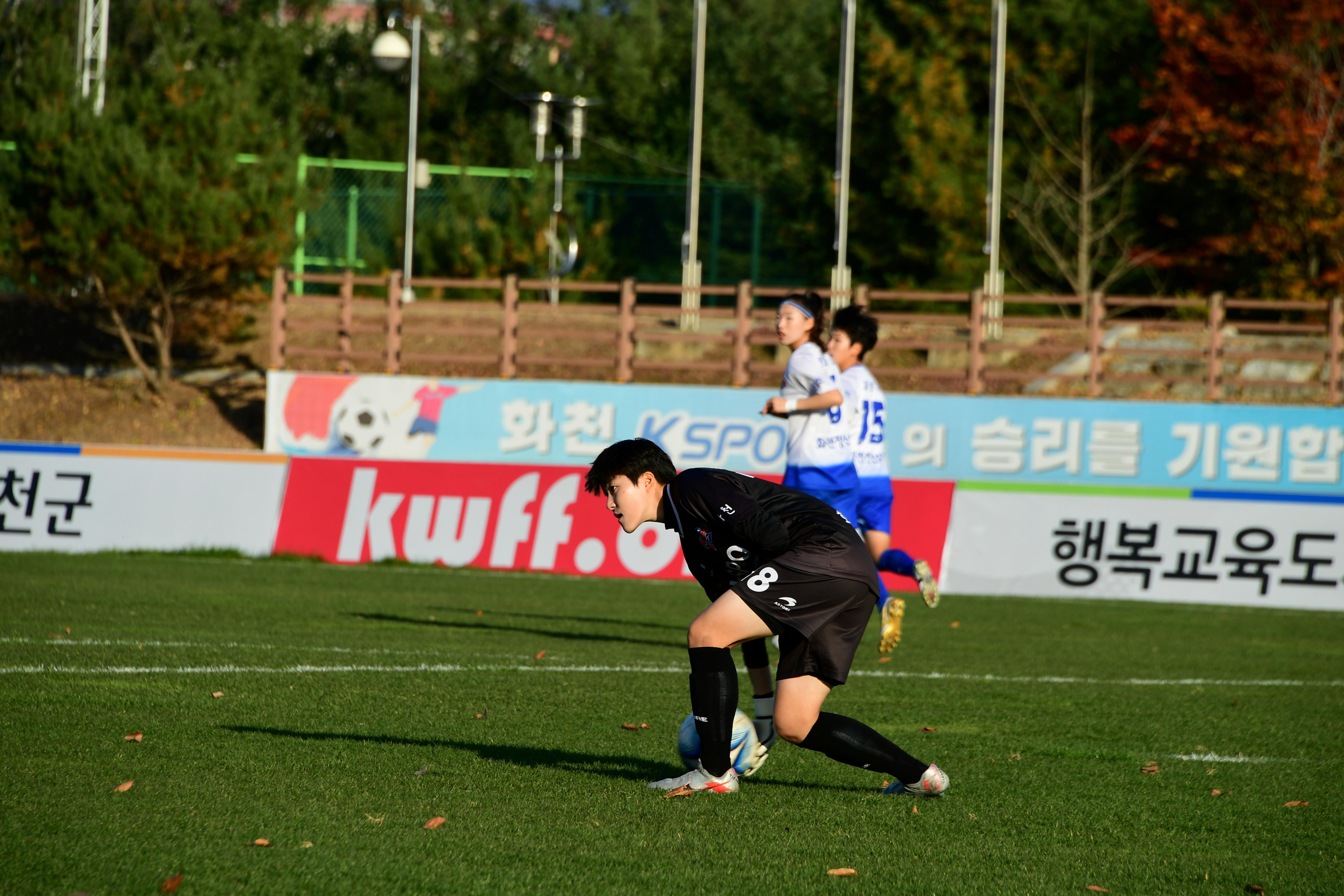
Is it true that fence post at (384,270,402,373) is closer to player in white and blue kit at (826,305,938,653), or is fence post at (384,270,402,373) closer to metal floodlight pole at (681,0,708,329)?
metal floodlight pole at (681,0,708,329)

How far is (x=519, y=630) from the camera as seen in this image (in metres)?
9.73

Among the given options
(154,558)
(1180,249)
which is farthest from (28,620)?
(1180,249)

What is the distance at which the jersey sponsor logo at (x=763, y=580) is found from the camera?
15.8 ft

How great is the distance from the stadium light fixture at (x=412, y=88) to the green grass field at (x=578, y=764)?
563 inches

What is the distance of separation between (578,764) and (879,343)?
63.1ft

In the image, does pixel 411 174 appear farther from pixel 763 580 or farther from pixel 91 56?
pixel 763 580

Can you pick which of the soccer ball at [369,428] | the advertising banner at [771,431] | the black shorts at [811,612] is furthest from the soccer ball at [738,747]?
the soccer ball at [369,428]

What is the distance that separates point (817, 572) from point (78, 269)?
19.5m

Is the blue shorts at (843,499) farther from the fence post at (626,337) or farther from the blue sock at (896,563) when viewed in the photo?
the fence post at (626,337)

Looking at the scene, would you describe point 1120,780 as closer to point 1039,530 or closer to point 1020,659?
point 1020,659

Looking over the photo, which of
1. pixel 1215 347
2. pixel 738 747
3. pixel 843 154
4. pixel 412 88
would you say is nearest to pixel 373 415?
pixel 412 88

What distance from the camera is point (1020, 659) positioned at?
9164mm

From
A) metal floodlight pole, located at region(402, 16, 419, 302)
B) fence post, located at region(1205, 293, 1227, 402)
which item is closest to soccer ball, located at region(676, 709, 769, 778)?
fence post, located at region(1205, 293, 1227, 402)

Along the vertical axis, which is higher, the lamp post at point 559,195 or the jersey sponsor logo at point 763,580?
the lamp post at point 559,195
